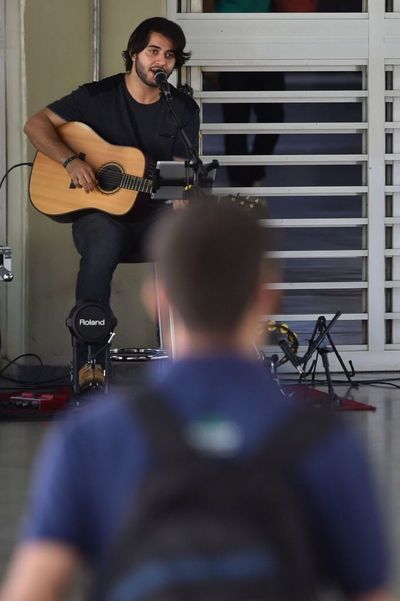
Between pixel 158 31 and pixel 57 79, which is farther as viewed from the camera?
pixel 57 79

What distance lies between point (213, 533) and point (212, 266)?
24 cm

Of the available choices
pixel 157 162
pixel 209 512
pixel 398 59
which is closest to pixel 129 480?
pixel 209 512

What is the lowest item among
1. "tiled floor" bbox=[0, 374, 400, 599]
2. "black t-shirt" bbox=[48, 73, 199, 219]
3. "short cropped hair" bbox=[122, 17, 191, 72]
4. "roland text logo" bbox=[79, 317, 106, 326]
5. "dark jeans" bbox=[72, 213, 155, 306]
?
"tiled floor" bbox=[0, 374, 400, 599]

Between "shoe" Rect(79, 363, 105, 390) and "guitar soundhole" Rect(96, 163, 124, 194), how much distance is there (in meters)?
0.67

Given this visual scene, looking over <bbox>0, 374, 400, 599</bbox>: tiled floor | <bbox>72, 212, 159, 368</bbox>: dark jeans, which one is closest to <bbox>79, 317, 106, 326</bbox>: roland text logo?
<bbox>72, 212, 159, 368</bbox>: dark jeans

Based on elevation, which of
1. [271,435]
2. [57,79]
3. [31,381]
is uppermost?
[57,79]

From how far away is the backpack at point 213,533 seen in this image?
3.14ft

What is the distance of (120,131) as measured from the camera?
15.6ft

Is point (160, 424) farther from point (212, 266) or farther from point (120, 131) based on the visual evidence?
point (120, 131)

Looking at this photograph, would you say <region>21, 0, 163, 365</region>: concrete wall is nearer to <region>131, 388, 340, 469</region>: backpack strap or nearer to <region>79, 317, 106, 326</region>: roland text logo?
<region>79, 317, 106, 326</region>: roland text logo

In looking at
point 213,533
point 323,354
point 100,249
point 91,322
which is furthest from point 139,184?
point 213,533

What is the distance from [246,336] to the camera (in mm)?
1093

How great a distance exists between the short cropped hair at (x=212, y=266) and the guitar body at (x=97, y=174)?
3.50 meters

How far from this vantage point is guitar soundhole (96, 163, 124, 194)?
459 cm
